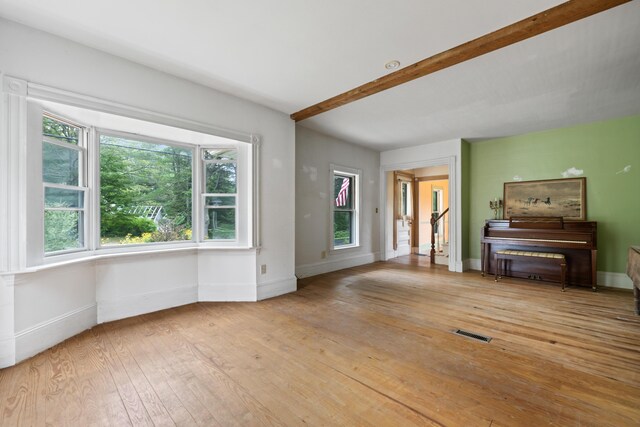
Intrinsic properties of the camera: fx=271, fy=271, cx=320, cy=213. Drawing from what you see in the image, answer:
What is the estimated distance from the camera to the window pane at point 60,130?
Answer: 8.16ft

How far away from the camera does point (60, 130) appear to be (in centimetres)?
261

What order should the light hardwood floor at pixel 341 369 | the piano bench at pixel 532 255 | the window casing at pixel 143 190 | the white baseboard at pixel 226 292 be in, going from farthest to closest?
the piano bench at pixel 532 255 → the white baseboard at pixel 226 292 → the window casing at pixel 143 190 → the light hardwood floor at pixel 341 369

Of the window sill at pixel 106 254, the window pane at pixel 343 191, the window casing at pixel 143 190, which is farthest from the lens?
the window pane at pixel 343 191

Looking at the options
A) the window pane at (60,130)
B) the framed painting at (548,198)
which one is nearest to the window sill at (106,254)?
the window pane at (60,130)

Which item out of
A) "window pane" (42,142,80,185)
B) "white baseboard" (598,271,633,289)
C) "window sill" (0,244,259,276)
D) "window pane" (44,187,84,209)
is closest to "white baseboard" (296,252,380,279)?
"window sill" (0,244,259,276)

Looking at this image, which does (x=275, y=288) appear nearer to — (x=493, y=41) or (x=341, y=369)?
(x=341, y=369)

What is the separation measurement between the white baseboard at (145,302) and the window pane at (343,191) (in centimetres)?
325

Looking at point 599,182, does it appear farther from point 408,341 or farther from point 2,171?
point 2,171

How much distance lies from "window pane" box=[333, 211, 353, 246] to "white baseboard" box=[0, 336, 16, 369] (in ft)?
14.5

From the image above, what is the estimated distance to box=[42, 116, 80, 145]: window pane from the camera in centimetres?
249

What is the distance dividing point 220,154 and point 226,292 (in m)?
1.86

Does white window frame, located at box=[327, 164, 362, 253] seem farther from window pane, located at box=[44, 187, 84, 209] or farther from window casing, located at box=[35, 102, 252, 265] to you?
window pane, located at box=[44, 187, 84, 209]

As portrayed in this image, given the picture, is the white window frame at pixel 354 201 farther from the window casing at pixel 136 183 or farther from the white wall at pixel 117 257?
the window casing at pixel 136 183

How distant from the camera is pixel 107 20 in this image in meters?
2.14
